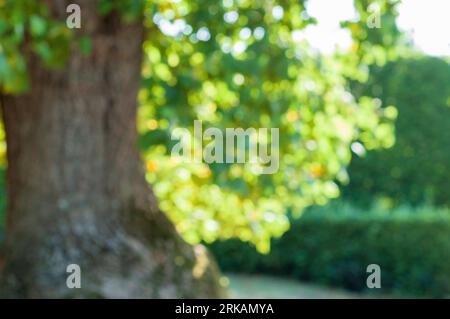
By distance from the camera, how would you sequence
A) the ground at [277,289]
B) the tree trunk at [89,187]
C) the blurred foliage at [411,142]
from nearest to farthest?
1. the tree trunk at [89,187]
2. the ground at [277,289]
3. the blurred foliage at [411,142]

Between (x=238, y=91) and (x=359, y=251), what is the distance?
28.2 feet

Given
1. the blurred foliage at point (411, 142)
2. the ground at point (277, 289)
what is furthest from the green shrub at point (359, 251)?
the blurred foliage at point (411, 142)

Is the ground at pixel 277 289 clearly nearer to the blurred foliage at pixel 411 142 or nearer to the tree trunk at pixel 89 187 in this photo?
the blurred foliage at pixel 411 142

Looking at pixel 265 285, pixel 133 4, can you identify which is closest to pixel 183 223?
pixel 133 4

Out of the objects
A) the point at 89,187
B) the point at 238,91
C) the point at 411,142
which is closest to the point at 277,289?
the point at 411,142

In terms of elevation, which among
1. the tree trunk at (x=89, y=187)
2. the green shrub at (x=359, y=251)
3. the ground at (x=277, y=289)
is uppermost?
the tree trunk at (x=89, y=187)

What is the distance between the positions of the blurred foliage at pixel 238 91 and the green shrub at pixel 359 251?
223 inches

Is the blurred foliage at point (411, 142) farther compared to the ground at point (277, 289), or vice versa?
the blurred foliage at point (411, 142)

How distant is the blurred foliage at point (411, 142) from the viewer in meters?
15.8

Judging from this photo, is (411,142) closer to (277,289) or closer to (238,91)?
(277,289)

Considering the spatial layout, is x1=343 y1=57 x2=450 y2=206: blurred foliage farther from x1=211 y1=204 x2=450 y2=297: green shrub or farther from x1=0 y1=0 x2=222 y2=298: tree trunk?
x1=0 y1=0 x2=222 y2=298: tree trunk

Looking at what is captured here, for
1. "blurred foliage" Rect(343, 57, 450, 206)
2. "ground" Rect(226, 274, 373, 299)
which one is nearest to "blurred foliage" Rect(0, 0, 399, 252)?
"ground" Rect(226, 274, 373, 299)

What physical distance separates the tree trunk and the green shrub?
27.2ft
